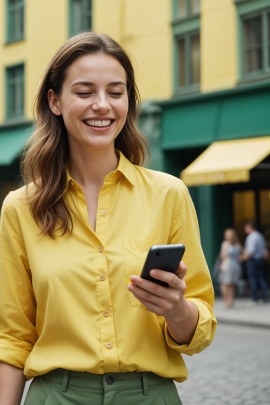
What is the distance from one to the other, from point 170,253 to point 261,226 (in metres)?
18.0

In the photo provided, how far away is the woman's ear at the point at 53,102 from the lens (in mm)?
2611

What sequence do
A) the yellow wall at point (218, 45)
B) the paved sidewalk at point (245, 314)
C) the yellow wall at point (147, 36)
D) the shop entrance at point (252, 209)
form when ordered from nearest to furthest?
the paved sidewalk at point (245, 314)
the yellow wall at point (218, 45)
the shop entrance at point (252, 209)
the yellow wall at point (147, 36)

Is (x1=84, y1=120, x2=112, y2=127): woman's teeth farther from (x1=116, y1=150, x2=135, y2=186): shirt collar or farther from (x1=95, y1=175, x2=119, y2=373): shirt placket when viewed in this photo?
(x1=95, y1=175, x2=119, y2=373): shirt placket

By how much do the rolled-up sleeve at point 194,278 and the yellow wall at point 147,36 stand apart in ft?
61.9

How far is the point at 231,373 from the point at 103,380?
24.1 feet

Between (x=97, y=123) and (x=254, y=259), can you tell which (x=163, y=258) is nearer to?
(x=97, y=123)

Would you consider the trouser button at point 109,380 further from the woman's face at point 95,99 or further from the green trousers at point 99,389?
the woman's face at point 95,99

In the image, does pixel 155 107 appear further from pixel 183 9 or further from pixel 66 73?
pixel 66 73

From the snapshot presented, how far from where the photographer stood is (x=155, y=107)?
71.1ft

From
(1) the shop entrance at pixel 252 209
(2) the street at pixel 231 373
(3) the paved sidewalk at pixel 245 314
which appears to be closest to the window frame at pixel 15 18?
(1) the shop entrance at pixel 252 209

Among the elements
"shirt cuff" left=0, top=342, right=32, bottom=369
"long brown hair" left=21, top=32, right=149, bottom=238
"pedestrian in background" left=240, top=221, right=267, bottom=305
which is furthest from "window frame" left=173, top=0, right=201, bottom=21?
"shirt cuff" left=0, top=342, right=32, bottom=369

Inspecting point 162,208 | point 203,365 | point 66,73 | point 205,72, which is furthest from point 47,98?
point 205,72

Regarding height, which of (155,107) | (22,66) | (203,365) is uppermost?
(22,66)

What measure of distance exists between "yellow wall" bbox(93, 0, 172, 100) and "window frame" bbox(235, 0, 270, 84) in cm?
244
